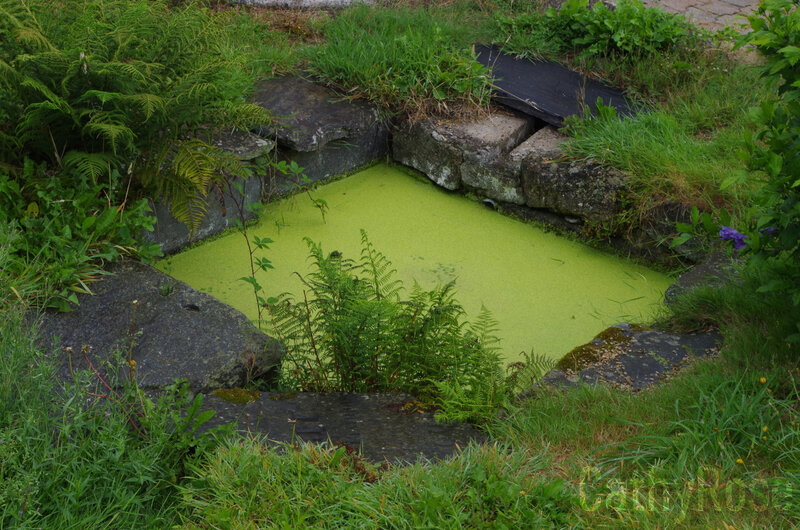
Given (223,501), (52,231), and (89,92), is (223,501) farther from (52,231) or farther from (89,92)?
(89,92)

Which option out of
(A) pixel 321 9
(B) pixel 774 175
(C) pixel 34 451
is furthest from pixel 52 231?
(A) pixel 321 9

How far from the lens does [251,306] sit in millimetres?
3781

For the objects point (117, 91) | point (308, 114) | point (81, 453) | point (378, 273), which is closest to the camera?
point (81, 453)

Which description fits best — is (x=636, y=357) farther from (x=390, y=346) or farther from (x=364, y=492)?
(x=364, y=492)

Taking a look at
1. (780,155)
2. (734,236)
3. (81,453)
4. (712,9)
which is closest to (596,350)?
(734,236)

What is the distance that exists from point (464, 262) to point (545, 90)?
149cm

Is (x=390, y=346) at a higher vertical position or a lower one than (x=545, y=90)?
lower

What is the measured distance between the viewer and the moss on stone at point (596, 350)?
3018mm

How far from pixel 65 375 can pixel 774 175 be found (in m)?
2.40

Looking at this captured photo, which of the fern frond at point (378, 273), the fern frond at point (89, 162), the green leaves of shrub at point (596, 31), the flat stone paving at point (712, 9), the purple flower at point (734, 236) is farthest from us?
the flat stone paving at point (712, 9)

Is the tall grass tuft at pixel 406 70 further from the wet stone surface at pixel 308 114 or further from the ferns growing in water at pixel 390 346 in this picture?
the ferns growing in water at pixel 390 346

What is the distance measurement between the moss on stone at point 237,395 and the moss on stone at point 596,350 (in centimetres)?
114

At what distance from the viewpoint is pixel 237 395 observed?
2.72 metres

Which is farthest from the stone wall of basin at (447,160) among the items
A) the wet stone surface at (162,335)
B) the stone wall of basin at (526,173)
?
the wet stone surface at (162,335)
